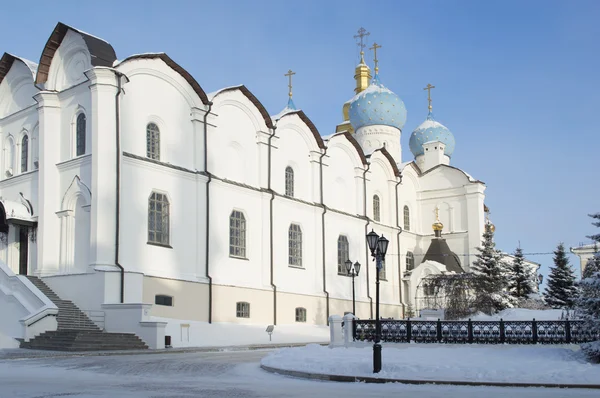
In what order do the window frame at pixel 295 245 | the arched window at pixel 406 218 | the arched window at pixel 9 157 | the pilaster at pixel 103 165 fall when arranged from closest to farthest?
the pilaster at pixel 103 165 → the arched window at pixel 9 157 → the window frame at pixel 295 245 → the arched window at pixel 406 218

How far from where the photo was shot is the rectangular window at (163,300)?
2697cm

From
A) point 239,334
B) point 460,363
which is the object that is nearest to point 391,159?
point 239,334

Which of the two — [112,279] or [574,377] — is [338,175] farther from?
[574,377]

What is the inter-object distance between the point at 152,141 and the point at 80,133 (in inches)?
104

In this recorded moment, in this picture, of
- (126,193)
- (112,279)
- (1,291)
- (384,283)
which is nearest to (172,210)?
(126,193)

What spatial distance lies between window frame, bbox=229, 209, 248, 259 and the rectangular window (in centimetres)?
401

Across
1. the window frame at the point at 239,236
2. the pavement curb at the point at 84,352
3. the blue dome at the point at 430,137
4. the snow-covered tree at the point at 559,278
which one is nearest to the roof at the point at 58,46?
the window frame at the point at 239,236

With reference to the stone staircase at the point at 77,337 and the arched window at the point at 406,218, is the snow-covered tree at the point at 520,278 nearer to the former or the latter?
the arched window at the point at 406,218

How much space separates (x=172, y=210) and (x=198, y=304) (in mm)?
3638

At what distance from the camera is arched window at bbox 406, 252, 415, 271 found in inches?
Answer: 1762

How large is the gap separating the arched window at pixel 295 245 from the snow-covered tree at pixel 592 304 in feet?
63.1

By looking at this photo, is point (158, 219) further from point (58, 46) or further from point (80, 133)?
point (58, 46)

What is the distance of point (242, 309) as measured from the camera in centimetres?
3066

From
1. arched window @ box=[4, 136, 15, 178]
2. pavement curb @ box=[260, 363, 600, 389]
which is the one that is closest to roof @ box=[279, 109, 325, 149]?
arched window @ box=[4, 136, 15, 178]
